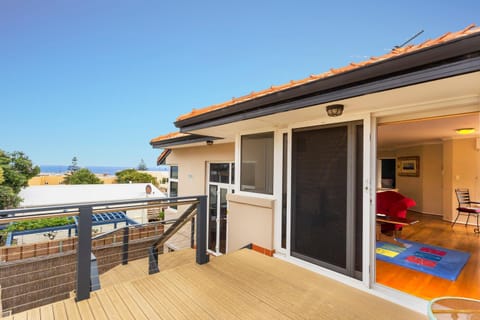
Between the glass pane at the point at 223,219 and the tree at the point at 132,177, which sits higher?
the glass pane at the point at 223,219

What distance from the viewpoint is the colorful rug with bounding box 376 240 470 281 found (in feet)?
11.2

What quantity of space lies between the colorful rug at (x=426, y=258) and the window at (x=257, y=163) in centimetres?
242

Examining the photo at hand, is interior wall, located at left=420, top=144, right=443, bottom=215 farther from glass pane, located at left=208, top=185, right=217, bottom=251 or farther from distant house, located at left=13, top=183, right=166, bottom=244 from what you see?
distant house, located at left=13, top=183, right=166, bottom=244

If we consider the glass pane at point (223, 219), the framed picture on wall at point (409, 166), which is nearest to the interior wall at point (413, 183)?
the framed picture on wall at point (409, 166)

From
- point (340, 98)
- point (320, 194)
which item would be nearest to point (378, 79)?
point (340, 98)

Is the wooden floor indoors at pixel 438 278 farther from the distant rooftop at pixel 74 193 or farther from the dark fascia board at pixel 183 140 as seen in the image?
the distant rooftop at pixel 74 193

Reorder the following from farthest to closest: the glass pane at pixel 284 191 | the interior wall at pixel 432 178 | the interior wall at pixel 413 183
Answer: the interior wall at pixel 413 183
the interior wall at pixel 432 178
the glass pane at pixel 284 191

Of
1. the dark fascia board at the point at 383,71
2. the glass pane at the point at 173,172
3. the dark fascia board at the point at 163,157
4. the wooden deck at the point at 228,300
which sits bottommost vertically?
the wooden deck at the point at 228,300

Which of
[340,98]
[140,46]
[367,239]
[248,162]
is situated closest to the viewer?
[340,98]

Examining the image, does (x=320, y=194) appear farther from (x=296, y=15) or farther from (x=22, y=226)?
(x=22, y=226)

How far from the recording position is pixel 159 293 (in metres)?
2.65

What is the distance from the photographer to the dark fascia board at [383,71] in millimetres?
1435

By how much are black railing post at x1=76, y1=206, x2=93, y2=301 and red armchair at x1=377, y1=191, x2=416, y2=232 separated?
217 inches

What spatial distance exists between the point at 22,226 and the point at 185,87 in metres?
29.4
